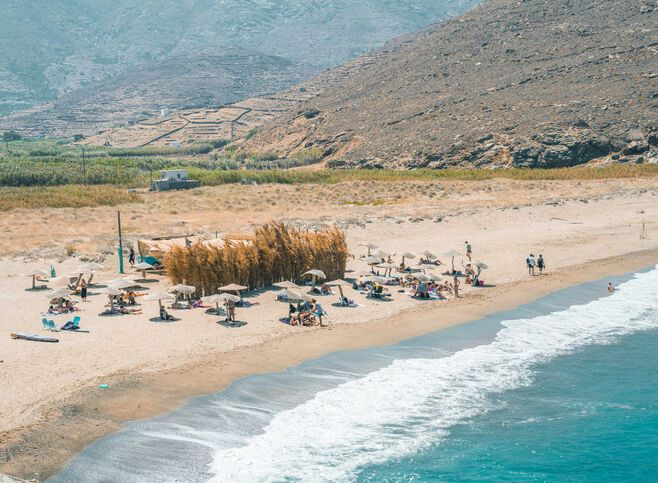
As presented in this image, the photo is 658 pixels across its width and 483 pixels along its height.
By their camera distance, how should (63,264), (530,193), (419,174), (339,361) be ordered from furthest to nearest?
(419,174) < (530,193) < (63,264) < (339,361)

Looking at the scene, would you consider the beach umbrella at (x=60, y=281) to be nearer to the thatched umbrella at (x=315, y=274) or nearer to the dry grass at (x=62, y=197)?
the thatched umbrella at (x=315, y=274)

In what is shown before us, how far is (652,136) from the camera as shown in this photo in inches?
3022

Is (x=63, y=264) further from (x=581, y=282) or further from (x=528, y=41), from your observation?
(x=528, y=41)

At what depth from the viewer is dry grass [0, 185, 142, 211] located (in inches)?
1956

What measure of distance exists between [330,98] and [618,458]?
342 feet

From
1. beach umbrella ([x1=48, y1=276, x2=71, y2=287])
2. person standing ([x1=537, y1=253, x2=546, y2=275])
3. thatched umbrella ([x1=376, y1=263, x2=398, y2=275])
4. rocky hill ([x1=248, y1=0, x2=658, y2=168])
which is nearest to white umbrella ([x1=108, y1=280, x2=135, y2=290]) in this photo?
beach umbrella ([x1=48, y1=276, x2=71, y2=287])

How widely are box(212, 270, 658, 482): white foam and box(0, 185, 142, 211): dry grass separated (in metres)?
34.5

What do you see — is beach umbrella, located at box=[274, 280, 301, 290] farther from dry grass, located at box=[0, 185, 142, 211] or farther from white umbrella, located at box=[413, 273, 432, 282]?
dry grass, located at box=[0, 185, 142, 211]

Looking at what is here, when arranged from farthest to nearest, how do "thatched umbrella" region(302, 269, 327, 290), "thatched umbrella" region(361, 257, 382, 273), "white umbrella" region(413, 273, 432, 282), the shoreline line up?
"thatched umbrella" region(361, 257, 382, 273)
"white umbrella" region(413, 273, 432, 282)
"thatched umbrella" region(302, 269, 327, 290)
the shoreline

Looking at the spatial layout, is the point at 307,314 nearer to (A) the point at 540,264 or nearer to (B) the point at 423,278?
(B) the point at 423,278

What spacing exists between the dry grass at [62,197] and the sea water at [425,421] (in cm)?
3412

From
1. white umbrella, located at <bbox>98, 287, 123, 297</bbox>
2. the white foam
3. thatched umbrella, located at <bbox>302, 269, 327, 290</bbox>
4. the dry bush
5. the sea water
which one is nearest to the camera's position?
the sea water

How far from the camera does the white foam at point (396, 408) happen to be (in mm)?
14859

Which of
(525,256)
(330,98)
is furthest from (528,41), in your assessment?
(525,256)
